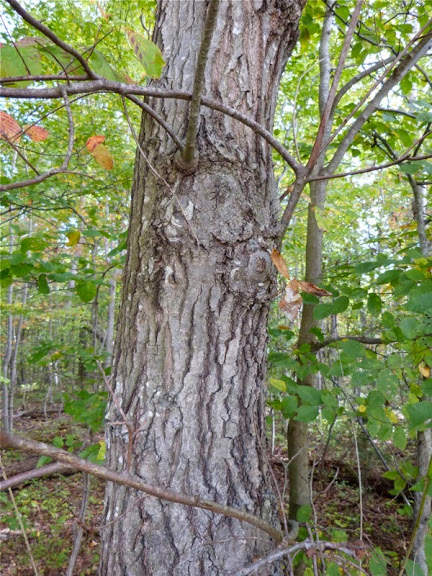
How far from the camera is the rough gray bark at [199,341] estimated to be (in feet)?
3.51

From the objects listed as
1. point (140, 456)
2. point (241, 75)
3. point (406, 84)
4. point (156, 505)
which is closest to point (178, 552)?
point (156, 505)

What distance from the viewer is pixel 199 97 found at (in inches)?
37.1

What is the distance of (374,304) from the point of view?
1838 mm

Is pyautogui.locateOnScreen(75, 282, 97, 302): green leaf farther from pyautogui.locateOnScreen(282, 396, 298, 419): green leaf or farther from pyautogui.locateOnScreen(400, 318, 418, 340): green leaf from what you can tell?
pyautogui.locateOnScreen(400, 318, 418, 340): green leaf

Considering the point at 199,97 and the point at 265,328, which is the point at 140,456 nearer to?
the point at 265,328

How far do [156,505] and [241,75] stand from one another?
1.35 meters

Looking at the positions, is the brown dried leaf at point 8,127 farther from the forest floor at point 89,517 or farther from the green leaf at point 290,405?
the forest floor at point 89,517

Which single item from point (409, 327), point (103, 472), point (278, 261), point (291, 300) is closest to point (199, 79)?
point (278, 261)

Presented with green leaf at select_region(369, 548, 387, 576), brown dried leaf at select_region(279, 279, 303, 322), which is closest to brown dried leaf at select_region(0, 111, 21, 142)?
brown dried leaf at select_region(279, 279, 303, 322)

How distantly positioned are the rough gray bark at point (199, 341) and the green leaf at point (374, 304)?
31.9 inches

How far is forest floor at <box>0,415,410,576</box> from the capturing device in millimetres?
3623

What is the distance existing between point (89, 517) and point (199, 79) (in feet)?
16.1

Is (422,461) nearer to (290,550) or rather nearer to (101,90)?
(290,550)

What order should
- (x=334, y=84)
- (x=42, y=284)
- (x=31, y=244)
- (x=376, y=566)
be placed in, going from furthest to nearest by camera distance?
(x=42, y=284) → (x=31, y=244) → (x=376, y=566) → (x=334, y=84)
